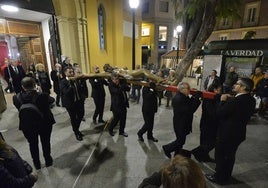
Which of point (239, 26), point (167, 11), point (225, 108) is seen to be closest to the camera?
point (225, 108)

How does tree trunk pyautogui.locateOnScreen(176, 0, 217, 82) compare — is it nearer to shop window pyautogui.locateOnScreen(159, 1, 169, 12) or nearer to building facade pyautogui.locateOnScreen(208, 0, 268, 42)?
building facade pyautogui.locateOnScreen(208, 0, 268, 42)

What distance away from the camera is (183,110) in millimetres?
3086

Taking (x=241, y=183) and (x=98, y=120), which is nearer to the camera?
(x=241, y=183)

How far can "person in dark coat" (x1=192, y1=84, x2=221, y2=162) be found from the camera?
3.03m

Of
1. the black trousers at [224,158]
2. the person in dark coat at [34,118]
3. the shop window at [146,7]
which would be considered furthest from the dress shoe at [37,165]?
the shop window at [146,7]

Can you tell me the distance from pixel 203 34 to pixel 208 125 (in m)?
4.44

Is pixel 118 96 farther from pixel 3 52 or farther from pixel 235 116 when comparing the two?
pixel 3 52

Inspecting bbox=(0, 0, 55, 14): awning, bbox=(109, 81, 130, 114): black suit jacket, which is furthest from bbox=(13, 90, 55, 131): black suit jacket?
bbox=(0, 0, 55, 14): awning

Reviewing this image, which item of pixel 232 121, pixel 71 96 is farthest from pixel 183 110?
pixel 71 96

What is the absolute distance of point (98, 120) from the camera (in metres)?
5.54

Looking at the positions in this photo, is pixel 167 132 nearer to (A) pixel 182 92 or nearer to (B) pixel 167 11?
(A) pixel 182 92

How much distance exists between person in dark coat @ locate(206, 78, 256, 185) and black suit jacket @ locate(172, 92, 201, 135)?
53 cm

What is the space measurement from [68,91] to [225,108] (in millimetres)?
3379

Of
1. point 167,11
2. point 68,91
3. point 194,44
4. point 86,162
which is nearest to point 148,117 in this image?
point 86,162
